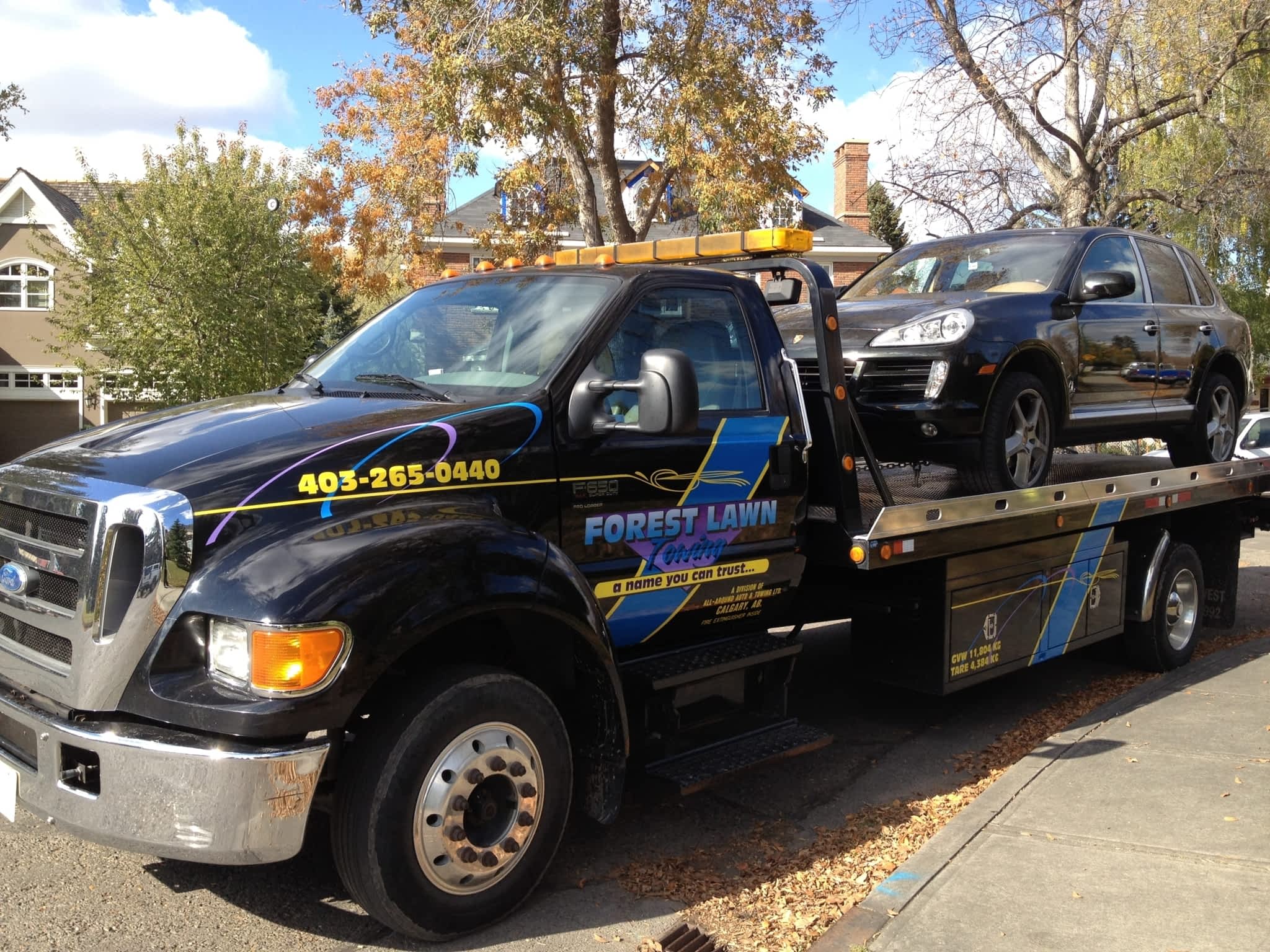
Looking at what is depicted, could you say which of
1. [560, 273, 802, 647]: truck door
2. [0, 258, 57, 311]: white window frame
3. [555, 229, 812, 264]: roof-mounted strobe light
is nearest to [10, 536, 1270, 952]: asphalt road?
[560, 273, 802, 647]: truck door

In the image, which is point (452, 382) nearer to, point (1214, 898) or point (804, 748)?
point (804, 748)

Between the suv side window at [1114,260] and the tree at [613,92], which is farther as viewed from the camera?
the tree at [613,92]

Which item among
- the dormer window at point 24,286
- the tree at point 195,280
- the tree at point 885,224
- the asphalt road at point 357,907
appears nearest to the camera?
the asphalt road at point 357,907

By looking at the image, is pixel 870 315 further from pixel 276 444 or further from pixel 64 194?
pixel 64 194

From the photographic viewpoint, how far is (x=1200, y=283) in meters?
8.18

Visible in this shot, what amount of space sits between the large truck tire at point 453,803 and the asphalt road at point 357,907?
21cm

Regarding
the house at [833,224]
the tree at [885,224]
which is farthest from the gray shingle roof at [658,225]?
the tree at [885,224]

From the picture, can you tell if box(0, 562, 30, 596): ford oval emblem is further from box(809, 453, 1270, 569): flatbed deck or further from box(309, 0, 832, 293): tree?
box(309, 0, 832, 293): tree

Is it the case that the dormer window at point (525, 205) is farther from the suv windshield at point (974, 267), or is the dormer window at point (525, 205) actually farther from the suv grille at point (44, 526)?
the suv grille at point (44, 526)

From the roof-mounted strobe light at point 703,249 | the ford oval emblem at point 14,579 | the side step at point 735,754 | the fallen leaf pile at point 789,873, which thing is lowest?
the fallen leaf pile at point 789,873

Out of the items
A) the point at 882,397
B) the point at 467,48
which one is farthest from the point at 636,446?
the point at 467,48

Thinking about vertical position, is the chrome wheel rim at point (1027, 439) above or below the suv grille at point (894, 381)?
below

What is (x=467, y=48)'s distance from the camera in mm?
13578

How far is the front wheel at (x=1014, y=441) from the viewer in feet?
19.2
